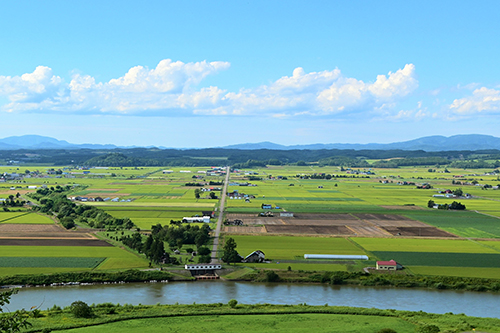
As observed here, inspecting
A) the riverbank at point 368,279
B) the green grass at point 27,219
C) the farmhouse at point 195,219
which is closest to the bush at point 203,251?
the riverbank at point 368,279

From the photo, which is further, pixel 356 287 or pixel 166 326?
pixel 356 287

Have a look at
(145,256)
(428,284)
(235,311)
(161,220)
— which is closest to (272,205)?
(161,220)

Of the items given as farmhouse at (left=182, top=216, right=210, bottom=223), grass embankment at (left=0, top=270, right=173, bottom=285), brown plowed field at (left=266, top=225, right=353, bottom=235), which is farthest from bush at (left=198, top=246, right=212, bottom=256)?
farmhouse at (left=182, top=216, right=210, bottom=223)

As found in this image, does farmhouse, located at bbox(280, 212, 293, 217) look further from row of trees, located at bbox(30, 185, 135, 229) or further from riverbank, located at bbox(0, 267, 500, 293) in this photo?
riverbank, located at bbox(0, 267, 500, 293)

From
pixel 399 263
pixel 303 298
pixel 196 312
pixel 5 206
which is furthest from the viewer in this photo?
pixel 5 206

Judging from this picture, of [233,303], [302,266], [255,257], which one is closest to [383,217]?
[302,266]

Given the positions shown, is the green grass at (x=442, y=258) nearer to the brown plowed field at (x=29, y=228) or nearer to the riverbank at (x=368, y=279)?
the riverbank at (x=368, y=279)

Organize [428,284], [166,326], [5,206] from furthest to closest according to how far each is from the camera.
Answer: [5,206] < [428,284] < [166,326]

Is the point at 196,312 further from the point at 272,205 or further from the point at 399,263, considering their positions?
the point at 272,205

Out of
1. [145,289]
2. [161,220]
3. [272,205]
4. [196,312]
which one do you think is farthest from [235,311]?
[272,205]
